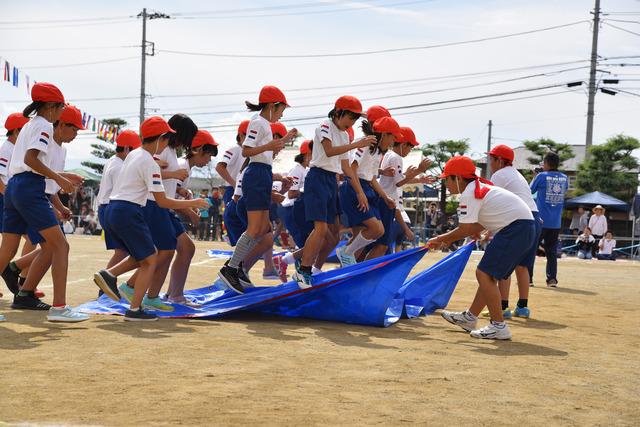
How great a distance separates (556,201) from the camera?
43.5 feet

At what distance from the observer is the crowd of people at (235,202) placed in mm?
7348

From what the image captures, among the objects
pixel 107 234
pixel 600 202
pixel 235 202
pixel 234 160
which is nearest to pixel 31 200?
pixel 107 234

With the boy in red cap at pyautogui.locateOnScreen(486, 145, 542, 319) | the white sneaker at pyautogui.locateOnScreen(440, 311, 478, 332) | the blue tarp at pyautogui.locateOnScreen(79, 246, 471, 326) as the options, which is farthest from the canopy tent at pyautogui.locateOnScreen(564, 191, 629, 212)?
the white sneaker at pyautogui.locateOnScreen(440, 311, 478, 332)

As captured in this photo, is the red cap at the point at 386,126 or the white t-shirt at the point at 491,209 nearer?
the white t-shirt at the point at 491,209

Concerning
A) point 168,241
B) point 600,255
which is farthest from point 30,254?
point 600,255

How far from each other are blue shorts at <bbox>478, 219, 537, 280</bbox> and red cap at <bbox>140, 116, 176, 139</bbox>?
3087 mm

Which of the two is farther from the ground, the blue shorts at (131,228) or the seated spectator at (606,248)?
the blue shorts at (131,228)

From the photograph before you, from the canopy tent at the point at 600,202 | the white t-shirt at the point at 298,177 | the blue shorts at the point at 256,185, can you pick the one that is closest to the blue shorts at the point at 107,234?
the blue shorts at the point at 256,185

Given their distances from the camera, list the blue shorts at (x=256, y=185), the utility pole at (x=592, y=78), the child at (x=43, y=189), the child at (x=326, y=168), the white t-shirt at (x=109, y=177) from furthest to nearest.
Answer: the utility pole at (x=592, y=78), the white t-shirt at (x=109, y=177), the blue shorts at (x=256, y=185), the child at (x=326, y=168), the child at (x=43, y=189)

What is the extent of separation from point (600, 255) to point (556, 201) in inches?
559

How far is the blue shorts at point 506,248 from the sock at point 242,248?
2385 mm

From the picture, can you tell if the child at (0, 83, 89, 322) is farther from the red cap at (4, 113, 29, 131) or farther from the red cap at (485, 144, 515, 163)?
the red cap at (485, 144, 515, 163)

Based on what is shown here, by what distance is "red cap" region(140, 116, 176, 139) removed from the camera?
7.46 meters

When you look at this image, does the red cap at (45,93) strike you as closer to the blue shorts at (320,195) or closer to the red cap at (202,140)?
the red cap at (202,140)
